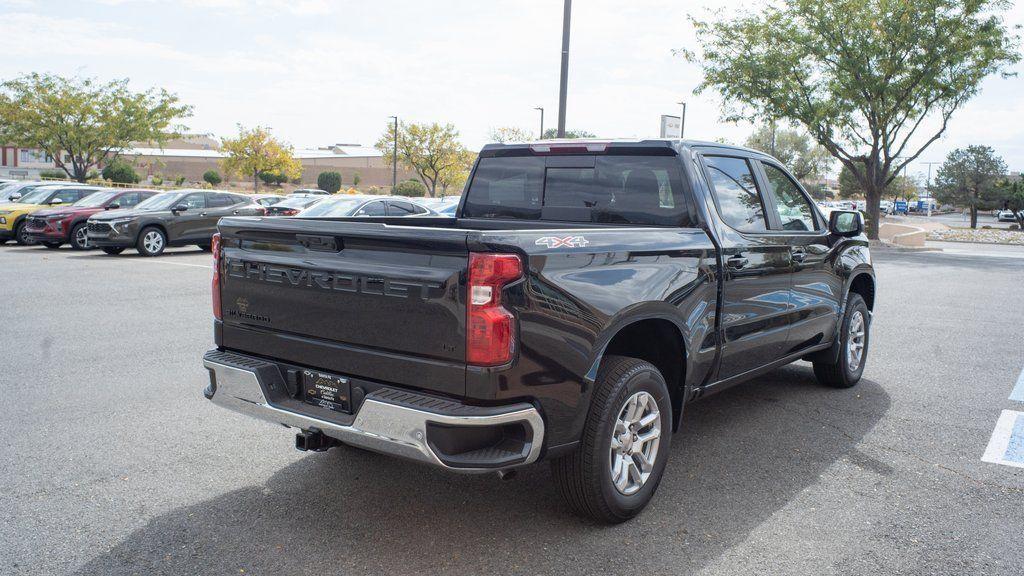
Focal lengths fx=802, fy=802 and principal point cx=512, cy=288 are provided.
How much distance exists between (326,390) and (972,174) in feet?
193

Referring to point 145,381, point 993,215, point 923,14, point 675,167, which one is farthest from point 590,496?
point 993,215

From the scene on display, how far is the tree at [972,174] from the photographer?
5269cm

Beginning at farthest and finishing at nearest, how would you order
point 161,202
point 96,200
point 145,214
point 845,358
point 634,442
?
point 96,200 → point 161,202 → point 145,214 → point 845,358 → point 634,442

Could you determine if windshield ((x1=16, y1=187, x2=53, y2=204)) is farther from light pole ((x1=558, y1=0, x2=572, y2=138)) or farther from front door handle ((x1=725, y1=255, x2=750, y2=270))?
front door handle ((x1=725, y1=255, x2=750, y2=270))

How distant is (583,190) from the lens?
4996 mm

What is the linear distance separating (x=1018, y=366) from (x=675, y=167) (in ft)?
17.3

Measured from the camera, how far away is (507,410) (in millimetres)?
3248

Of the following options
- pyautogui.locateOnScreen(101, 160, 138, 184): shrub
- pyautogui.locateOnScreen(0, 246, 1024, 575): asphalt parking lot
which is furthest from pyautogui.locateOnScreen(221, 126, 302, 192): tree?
pyautogui.locateOnScreen(0, 246, 1024, 575): asphalt parking lot

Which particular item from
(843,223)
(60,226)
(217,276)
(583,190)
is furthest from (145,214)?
(843,223)

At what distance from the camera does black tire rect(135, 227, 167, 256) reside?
18188 mm

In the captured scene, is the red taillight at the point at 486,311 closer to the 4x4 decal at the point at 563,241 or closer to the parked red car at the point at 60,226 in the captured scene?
the 4x4 decal at the point at 563,241

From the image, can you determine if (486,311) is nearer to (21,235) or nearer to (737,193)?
(737,193)

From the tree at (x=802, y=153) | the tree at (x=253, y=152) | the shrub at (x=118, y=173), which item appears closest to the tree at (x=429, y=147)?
the tree at (x=253, y=152)

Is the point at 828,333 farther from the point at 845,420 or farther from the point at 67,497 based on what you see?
the point at 67,497
